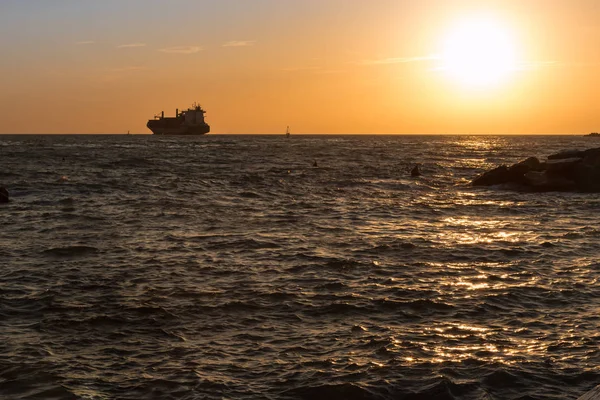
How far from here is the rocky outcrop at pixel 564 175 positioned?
37906mm

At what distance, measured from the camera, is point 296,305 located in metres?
13.2

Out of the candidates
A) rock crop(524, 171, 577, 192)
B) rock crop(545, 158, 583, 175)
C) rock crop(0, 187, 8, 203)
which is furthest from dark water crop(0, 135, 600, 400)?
rock crop(545, 158, 583, 175)

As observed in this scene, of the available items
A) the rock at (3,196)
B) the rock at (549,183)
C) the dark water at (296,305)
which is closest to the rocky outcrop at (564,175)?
the rock at (549,183)

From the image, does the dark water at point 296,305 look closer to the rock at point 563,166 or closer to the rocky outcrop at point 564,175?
the rocky outcrop at point 564,175

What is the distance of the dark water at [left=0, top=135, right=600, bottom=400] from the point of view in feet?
30.7

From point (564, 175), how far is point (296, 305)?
31031 millimetres

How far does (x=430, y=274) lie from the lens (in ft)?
53.3

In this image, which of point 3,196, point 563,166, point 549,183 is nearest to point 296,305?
point 3,196

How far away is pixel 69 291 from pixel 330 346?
6.53 meters

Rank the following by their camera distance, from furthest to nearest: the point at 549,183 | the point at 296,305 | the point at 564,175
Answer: the point at 564,175, the point at 549,183, the point at 296,305

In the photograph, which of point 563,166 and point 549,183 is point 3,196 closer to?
point 549,183

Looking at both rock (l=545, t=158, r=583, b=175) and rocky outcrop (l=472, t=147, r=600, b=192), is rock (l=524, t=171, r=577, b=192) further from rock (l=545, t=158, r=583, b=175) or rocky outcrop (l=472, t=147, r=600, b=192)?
rock (l=545, t=158, r=583, b=175)

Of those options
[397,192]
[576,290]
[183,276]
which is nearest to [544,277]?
[576,290]

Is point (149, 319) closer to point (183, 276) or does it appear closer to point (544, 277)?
point (183, 276)
